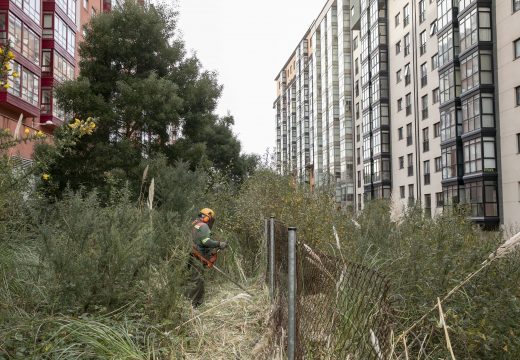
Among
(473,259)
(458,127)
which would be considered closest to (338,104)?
(458,127)

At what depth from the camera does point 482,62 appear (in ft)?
106

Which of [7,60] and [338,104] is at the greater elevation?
[338,104]

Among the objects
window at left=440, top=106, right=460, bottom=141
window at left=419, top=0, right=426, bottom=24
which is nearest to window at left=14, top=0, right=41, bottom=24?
window at left=440, top=106, right=460, bottom=141

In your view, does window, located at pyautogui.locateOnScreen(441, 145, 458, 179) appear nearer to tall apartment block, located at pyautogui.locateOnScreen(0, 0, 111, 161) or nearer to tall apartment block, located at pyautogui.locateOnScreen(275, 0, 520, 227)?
tall apartment block, located at pyautogui.locateOnScreen(275, 0, 520, 227)

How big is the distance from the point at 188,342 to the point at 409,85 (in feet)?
138

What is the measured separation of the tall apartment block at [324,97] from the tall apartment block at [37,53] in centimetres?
2040

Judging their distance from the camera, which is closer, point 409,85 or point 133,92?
point 133,92

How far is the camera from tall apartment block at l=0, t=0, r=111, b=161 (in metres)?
26.4

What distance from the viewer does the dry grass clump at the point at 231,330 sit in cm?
576

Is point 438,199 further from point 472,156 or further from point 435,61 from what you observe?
point 435,61

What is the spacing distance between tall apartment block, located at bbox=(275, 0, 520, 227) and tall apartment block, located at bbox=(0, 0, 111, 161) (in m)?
15.8

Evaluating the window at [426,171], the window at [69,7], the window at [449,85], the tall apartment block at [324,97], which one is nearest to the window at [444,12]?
the window at [449,85]

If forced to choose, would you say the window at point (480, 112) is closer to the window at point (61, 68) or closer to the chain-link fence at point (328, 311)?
the window at point (61, 68)

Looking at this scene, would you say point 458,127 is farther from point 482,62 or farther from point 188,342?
point 188,342
